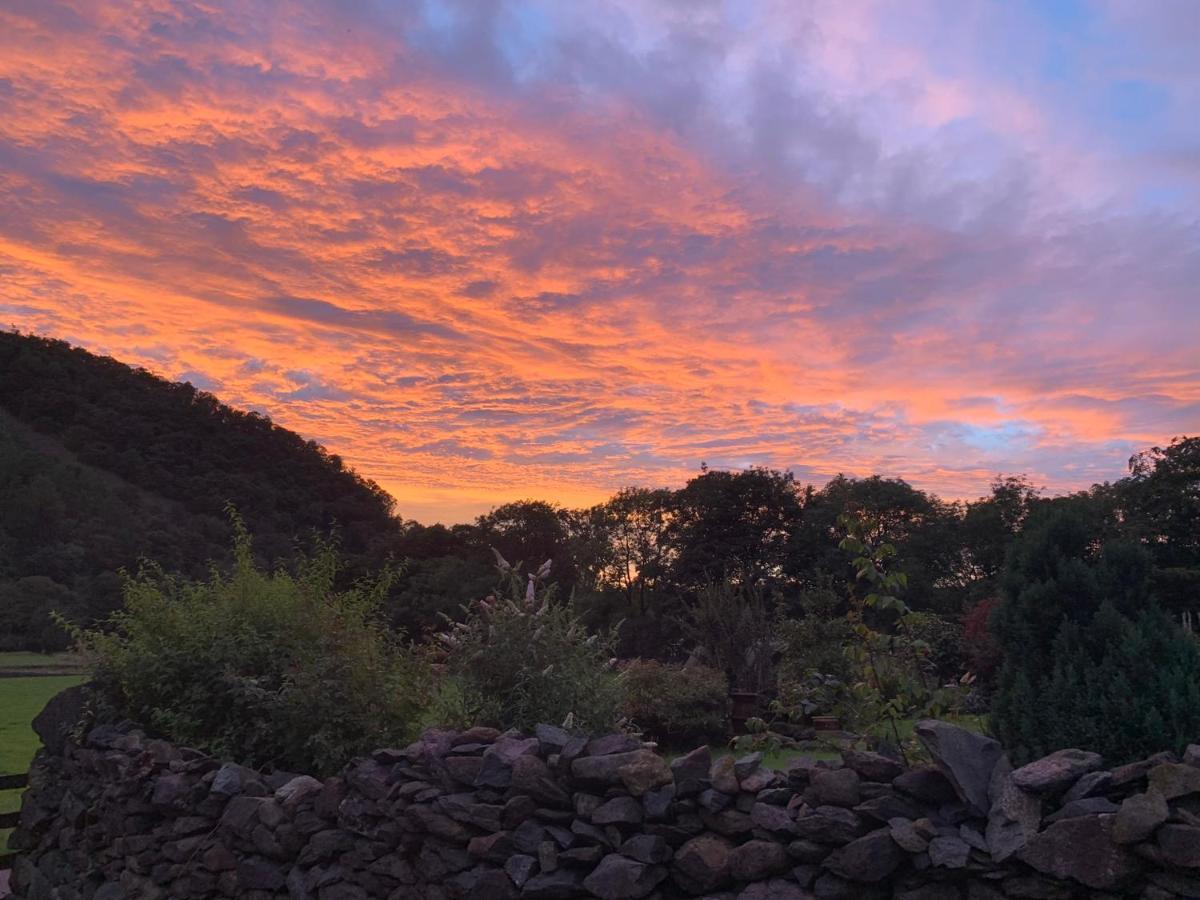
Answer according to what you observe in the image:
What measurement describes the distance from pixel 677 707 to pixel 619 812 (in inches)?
345

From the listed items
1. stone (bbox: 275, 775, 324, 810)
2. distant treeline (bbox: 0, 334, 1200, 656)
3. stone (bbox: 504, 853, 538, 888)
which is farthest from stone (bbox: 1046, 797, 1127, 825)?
distant treeline (bbox: 0, 334, 1200, 656)

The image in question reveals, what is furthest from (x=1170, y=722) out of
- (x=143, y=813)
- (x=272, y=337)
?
(x=272, y=337)

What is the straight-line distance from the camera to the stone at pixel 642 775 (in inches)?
163

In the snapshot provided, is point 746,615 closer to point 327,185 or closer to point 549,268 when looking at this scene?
point 549,268

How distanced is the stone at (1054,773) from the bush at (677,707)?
8.75 m

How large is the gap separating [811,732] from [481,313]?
7513 mm

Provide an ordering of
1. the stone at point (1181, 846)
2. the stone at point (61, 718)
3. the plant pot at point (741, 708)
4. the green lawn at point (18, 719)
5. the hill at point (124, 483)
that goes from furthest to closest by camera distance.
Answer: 1. the hill at point (124, 483)
2. the plant pot at point (741, 708)
3. the green lawn at point (18, 719)
4. the stone at point (61, 718)
5. the stone at point (1181, 846)

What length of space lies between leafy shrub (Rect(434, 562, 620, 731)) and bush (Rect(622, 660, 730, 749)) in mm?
5474

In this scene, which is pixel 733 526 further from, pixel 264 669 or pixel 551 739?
pixel 551 739

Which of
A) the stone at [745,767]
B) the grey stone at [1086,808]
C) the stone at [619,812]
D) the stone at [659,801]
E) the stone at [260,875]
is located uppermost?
the grey stone at [1086,808]

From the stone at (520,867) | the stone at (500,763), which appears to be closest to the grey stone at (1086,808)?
the stone at (520,867)

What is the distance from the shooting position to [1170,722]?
4.01 metres

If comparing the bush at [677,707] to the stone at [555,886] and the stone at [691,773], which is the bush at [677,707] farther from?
the stone at [691,773]

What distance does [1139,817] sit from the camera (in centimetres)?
300
